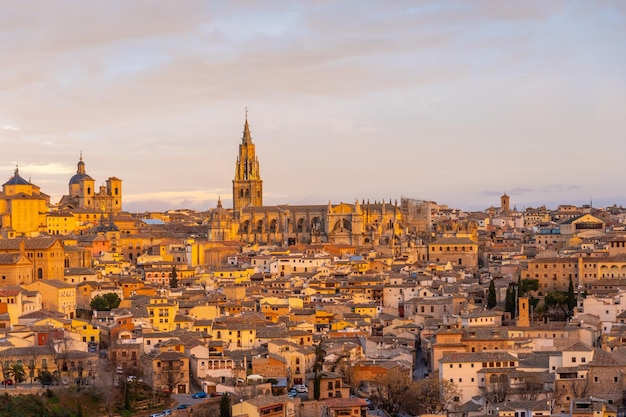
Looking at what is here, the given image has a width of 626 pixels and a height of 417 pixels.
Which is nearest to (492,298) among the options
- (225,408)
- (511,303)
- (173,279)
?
(511,303)

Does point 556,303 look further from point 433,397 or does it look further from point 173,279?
point 173,279

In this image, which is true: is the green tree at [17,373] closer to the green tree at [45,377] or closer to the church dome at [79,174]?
the green tree at [45,377]

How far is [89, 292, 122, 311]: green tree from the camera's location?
47.7 m

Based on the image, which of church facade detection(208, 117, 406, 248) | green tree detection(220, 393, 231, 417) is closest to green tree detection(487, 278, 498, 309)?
green tree detection(220, 393, 231, 417)

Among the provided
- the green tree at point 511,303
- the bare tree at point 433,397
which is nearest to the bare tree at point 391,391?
the bare tree at point 433,397

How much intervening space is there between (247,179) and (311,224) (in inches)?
463

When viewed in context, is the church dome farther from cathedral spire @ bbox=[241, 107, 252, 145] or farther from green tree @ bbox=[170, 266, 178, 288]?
green tree @ bbox=[170, 266, 178, 288]

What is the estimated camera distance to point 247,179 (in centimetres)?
9456

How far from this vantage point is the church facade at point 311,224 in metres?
80.2

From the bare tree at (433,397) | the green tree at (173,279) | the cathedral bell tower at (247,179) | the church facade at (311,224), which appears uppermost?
the cathedral bell tower at (247,179)

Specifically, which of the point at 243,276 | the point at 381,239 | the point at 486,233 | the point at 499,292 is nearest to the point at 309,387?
the point at 499,292

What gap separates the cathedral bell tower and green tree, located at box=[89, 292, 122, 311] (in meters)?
44.5

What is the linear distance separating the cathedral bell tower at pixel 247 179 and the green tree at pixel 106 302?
44485 millimetres

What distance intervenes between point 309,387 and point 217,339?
6.59m
